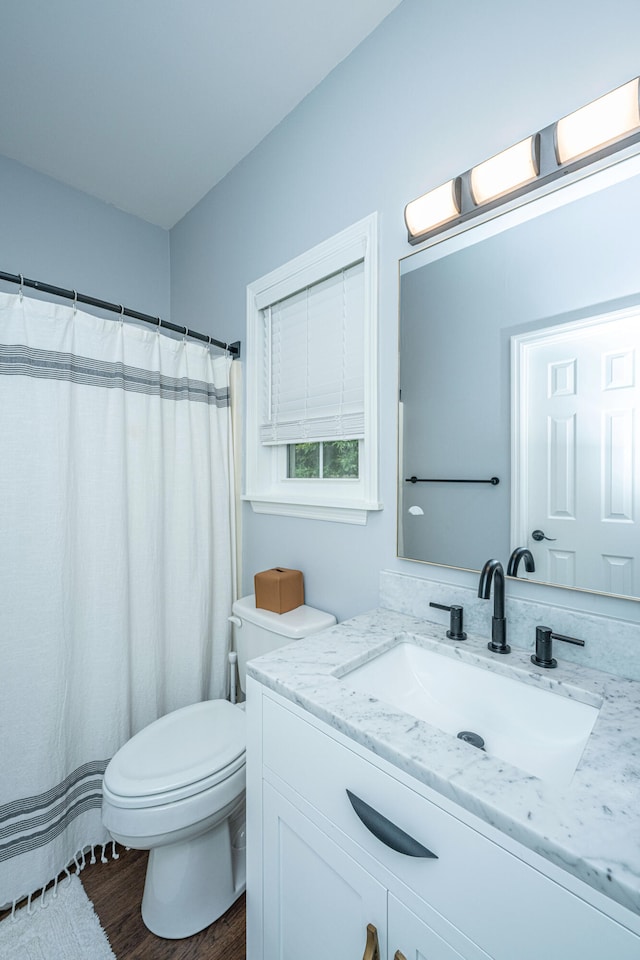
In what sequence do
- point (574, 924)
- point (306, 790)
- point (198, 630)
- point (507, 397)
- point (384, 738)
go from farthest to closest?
point (198, 630) → point (507, 397) → point (306, 790) → point (384, 738) → point (574, 924)

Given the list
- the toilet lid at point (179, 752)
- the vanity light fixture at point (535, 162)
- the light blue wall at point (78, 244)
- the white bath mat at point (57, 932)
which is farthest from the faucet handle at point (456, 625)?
the light blue wall at point (78, 244)

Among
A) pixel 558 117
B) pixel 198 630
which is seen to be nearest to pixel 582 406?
pixel 558 117

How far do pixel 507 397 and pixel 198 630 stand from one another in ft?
4.80

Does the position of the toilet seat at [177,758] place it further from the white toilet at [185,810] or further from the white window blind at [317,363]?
the white window blind at [317,363]

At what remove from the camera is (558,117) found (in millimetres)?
964

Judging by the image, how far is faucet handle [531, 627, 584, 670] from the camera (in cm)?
89

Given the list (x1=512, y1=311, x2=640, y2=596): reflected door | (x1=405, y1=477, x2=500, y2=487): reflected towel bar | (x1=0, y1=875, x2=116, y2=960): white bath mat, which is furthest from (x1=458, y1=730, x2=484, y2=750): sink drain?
(x1=0, y1=875, x2=116, y2=960): white bath mat

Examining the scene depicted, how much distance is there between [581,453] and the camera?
92cm

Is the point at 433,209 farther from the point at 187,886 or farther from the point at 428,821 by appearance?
the point at 187,886

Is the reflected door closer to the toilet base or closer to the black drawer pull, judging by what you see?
the black drawer pull

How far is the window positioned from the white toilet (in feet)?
1.77

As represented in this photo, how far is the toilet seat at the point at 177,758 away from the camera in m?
1.08

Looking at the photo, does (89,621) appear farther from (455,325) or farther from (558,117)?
(558,117)

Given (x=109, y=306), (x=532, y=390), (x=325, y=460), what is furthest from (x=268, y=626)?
(x=109, y=306)
